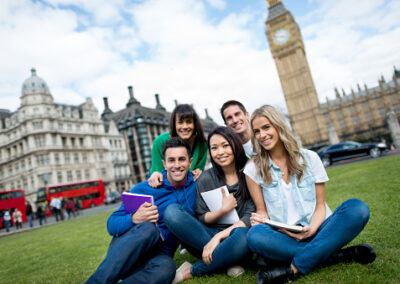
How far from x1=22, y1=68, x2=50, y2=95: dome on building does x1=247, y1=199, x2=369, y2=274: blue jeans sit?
1905 inches

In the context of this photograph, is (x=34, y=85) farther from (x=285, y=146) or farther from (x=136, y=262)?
(x=285, y=146)

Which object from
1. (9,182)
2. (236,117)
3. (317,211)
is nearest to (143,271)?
(317,211)

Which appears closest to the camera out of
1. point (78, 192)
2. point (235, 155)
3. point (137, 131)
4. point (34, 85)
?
point (235, 155)

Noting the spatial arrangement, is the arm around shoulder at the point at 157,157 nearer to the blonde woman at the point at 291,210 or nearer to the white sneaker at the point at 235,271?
the blonde woman at the point at 291,210

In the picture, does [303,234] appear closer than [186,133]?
Yes

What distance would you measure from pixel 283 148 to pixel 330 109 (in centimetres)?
7895

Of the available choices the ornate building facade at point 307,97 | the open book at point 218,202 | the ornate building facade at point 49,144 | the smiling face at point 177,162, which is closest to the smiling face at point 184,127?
the smiling face at point 177,162

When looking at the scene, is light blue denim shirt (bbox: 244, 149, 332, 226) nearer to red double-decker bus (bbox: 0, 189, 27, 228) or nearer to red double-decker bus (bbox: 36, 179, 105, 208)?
red double-decker bus (bbox: 0, 189, 27, 228)

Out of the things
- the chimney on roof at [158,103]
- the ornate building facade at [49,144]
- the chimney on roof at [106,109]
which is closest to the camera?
the ornate building facade at [49,144]

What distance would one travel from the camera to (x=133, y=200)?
2.78m

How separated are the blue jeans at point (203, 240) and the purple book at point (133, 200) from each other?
0.26 meters

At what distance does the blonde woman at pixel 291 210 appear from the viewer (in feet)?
7.09

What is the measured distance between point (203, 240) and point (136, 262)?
713mm

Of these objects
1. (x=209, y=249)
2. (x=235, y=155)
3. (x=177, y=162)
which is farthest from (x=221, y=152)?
(x=209, y=249)
